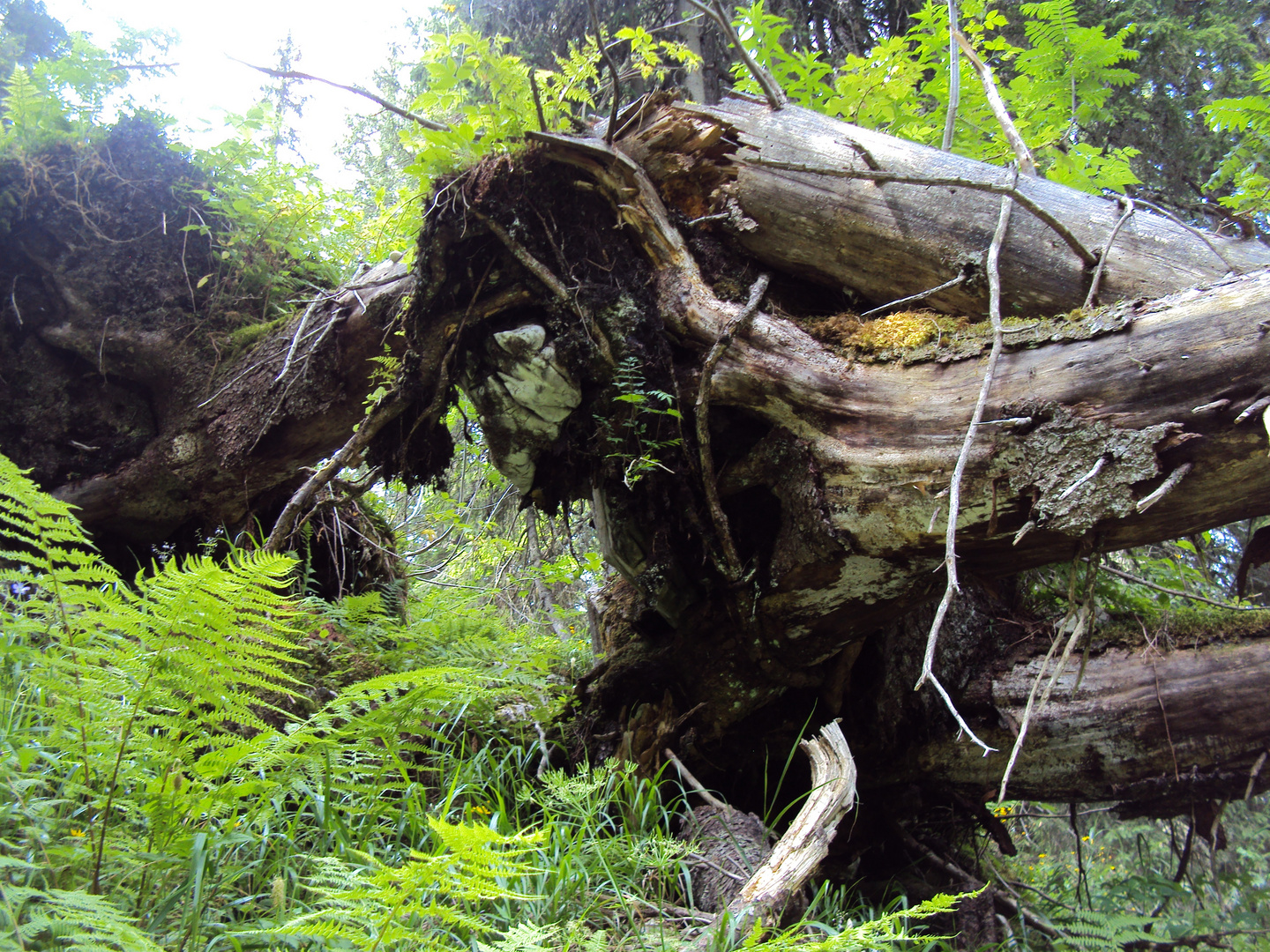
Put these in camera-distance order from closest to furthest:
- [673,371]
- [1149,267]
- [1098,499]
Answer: [1098,499]
[1149,267]
[673,371]

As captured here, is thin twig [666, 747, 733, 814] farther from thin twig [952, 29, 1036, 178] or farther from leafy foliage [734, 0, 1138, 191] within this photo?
leafy foliage [734, 0, 1138, 191]

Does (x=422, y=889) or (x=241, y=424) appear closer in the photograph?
(x=422, y=889)

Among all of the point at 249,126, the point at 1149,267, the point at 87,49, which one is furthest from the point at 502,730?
the point at 87,49

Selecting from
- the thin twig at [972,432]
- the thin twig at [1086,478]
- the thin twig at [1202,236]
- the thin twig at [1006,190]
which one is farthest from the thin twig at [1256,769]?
the thin twig at [1006,190]

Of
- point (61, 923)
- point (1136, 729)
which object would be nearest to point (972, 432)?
point (1136, 729)

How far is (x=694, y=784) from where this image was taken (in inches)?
111

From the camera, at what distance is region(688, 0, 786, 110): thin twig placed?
2.89 meters

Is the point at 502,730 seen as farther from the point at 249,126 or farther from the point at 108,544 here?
the point at 249,126

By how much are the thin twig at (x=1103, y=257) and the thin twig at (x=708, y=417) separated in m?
1.20

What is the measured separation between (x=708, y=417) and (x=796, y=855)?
1.62 m

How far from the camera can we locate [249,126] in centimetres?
430

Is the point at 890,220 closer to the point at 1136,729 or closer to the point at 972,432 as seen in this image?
the point at 972,432

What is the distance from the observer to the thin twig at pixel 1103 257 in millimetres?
2426

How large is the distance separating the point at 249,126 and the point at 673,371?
11.3 feet
